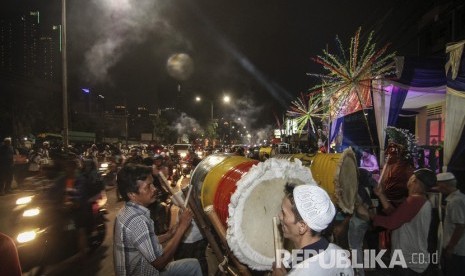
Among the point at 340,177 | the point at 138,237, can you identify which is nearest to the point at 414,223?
the point at 340,177

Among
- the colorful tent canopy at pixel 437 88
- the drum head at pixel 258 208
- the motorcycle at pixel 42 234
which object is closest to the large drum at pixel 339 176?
the drum head at pixel 258 208

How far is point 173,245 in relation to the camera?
127 inches

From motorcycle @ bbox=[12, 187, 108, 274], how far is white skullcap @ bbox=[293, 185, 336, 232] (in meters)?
5.09

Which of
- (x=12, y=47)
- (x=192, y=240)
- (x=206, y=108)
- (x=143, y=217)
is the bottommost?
(x=192, y=240)

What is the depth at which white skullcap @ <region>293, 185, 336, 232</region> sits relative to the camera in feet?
7.20

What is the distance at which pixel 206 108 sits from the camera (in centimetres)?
8256

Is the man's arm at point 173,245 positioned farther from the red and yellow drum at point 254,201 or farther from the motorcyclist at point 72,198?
the motorcyclist at point 72,198

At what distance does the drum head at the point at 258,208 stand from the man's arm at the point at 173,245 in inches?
18.6

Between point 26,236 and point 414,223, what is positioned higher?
point 414,223

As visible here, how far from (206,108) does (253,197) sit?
80.0 meters

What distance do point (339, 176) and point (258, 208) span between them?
66.4 inches

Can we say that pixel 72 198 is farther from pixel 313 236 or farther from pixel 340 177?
pixel 313 236

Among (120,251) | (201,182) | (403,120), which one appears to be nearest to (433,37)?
(403,120)

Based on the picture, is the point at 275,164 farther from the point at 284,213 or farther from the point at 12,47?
the point at 12,47
